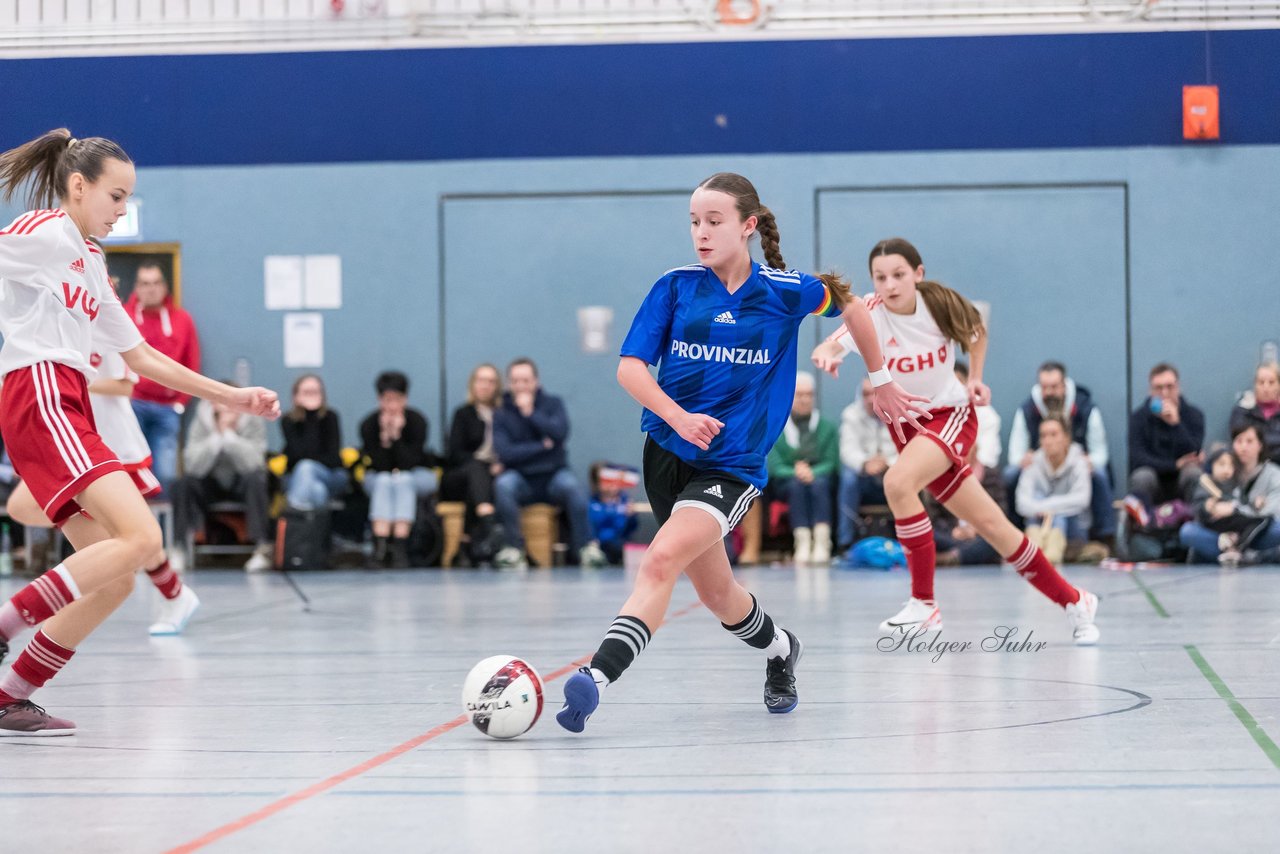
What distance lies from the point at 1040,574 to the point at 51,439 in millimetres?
4230

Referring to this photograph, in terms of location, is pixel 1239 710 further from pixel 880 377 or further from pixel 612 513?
pixel 612 513

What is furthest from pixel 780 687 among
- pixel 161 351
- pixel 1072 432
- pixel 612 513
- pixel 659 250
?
pixel 659 250

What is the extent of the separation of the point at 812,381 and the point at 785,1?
3.48 meters

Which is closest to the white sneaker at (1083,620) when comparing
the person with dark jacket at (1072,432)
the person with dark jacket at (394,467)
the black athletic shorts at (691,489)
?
the black athletic shorts at (691,489)

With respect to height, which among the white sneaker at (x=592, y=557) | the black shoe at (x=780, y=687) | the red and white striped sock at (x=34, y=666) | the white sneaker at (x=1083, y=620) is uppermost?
the red and white striped sock at (x=34, y=666)

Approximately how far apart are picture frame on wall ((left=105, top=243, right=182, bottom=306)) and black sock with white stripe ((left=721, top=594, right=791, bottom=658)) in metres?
10.5

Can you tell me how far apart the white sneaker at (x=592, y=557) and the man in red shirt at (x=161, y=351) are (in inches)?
133

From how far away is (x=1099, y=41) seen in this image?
1401cm

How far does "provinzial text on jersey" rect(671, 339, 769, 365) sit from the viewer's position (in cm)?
479

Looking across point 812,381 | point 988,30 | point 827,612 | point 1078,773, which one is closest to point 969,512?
point 827,612

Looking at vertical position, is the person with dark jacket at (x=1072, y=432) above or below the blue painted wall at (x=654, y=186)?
below

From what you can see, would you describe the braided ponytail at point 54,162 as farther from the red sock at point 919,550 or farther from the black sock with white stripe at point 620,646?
the red sock at point 919,550

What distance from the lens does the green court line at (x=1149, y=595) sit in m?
8.34

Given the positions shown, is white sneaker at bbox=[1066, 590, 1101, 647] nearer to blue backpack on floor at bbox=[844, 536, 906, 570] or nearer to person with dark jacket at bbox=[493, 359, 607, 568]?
blue backpack on floor at bbox=[844, 536, 906, 570]
